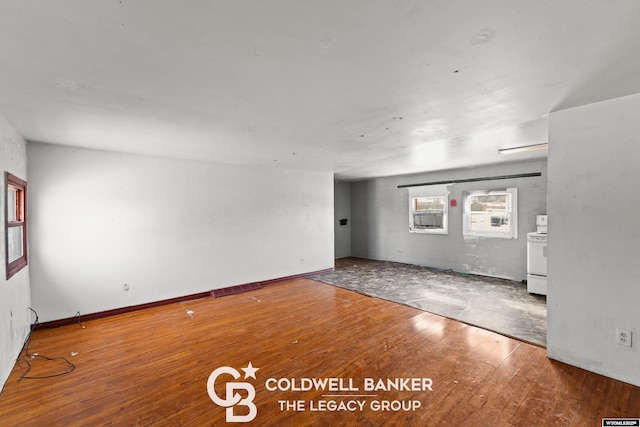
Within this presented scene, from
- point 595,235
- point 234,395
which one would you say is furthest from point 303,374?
point 595,235

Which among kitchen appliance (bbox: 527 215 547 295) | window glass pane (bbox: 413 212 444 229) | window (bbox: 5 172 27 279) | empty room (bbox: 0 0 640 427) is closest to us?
empty room (bbox: 0 0 640 427)

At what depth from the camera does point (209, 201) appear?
4.86 m

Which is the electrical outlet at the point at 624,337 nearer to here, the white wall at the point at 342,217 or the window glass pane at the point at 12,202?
the window glass pane at the point at 12,202

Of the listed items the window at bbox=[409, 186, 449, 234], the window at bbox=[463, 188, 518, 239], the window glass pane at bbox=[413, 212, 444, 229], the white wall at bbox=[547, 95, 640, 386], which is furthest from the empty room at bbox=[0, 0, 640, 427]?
the window glass pane at bbox=[413, 212, 444, 229]

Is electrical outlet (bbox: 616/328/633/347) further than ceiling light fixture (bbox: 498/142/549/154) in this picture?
No

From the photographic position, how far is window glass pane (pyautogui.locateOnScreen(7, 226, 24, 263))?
282 cm

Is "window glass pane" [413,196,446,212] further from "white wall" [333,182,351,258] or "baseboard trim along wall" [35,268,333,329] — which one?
"baseboard trim along wall" [35,268,333,329]

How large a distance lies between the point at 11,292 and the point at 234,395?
244cm

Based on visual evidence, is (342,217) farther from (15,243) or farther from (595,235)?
(15,243)

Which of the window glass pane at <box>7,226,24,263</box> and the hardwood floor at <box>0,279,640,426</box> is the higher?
the window glass pane at <box>7,226,24,263</box>

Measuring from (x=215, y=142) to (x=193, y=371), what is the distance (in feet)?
8.63

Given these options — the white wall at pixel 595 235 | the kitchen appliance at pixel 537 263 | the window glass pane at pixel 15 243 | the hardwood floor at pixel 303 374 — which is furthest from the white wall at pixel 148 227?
the white wall at pixel 595 235

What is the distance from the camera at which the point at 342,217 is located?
8578 mm

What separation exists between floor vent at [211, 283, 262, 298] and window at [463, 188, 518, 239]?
4756 mm
